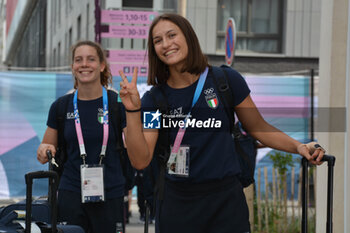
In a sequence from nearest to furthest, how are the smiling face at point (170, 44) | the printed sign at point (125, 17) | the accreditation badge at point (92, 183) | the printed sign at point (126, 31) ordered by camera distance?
the smiling face at point (170, 44), the accreditation badge at point (92, 183), the printed sign at point (126, 31), the printed sign at point (125, 17)

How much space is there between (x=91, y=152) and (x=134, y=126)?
137cm

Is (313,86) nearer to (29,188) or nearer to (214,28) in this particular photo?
(214,28)

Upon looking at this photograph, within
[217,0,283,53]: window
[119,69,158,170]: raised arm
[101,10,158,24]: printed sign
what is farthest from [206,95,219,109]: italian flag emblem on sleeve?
[217,0,283,53]: window

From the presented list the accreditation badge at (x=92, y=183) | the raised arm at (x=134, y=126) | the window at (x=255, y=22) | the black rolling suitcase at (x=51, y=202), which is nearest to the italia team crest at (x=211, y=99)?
the raised arm at (x=134, y=126)

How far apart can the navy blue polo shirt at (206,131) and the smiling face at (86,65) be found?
1.38 meters

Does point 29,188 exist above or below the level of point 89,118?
below

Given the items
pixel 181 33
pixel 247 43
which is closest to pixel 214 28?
pixel 247 43

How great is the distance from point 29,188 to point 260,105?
8465mm

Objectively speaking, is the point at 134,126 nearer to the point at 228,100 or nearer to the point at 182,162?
the point at 182,162

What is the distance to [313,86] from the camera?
11.4 metres

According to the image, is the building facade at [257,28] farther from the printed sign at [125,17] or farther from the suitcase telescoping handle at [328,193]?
the suitcase telescoping handle at [328,193]

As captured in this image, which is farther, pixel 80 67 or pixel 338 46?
pixel 338 46

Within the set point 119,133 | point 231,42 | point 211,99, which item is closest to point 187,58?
point 211,99

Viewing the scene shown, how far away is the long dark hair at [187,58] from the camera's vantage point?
3350mm
